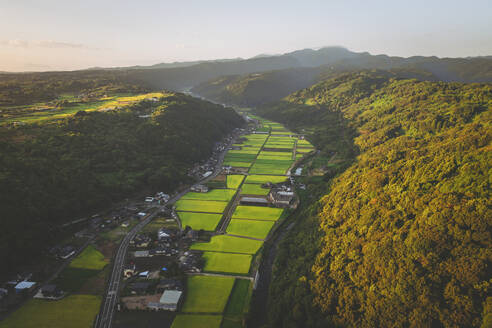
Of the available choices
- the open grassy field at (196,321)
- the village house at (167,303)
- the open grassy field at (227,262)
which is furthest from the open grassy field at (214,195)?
the open grassy field at (196,321)

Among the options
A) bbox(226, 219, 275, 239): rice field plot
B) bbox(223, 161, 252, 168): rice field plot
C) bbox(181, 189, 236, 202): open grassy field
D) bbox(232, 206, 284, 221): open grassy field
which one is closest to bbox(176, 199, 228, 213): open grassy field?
bbox(181, 189, 236, 202): open grassy field

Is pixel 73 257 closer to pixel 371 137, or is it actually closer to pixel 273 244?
pixel 273 244

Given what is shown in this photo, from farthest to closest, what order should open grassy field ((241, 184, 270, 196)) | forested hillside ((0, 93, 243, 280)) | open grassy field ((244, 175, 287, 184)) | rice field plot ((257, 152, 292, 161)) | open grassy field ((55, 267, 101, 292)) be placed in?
rice field plot ((257, 152, 292, 161)), open grassy field ((244, 175, 287, 184)), open grassy field ((241, 184, 270, 196)), forested hillside ((0, 93, 243, 280)), open grassy field ((55, 267, 101, 292))

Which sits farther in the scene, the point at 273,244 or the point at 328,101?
the point at 328,101

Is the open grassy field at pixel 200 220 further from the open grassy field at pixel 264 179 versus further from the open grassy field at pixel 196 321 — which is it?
the open grassy field at pixel 264 179

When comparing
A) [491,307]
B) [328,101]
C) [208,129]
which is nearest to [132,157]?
[208,129]

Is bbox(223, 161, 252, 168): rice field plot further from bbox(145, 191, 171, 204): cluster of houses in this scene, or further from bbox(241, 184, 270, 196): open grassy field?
bbox(145, 191, 171, 204): cluster of houses
